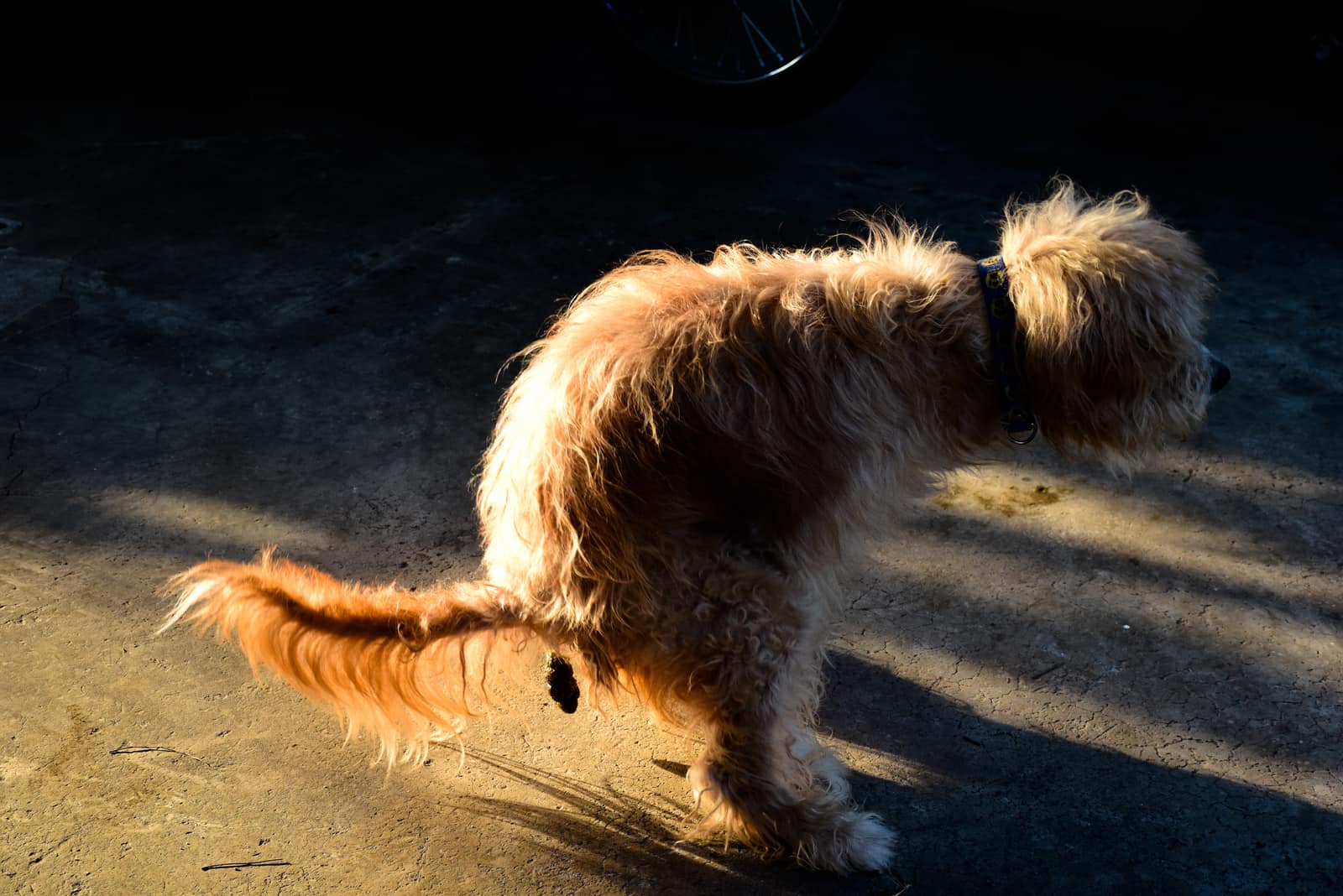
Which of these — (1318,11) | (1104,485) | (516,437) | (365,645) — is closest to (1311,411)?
(1104,485)

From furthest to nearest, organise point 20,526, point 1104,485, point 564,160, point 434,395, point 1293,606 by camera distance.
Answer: point 564,160
point 434,395
point 1104,485
point 20,526
point 1293,606

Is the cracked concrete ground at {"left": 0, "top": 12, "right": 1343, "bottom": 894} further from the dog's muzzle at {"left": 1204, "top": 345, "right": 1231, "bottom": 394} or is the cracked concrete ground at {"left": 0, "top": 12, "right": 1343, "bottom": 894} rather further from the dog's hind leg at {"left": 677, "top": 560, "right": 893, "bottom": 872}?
the dog's muzzle at {"left": 1204, "top": 345, "right": 1231, "bottom": 394}

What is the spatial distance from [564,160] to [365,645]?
12.5ft

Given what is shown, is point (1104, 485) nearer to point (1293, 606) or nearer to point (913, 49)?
point (1293, 606)

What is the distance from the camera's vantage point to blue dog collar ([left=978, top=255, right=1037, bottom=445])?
→ 2.39 metres

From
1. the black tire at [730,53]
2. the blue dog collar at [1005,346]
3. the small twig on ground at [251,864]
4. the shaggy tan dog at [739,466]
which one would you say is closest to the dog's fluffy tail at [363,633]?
the shaggy tan dog at [739,466]

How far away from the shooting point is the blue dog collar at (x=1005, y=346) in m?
2.39

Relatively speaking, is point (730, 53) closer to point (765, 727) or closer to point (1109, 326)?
point (1109, 326)

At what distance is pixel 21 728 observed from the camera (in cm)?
271

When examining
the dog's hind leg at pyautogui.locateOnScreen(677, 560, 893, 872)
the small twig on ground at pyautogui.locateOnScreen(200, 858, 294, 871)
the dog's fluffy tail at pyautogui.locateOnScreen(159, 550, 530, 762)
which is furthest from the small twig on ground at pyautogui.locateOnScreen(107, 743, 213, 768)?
the dog's hind leg at pyautogui.locateOnScreen(677, 560, 893, 872)

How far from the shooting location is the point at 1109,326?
2.34m

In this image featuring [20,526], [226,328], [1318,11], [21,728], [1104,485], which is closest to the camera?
[21,728]

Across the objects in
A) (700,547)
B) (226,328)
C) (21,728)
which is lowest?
(21,728)

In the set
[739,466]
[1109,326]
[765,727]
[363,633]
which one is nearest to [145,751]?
[363,633]
